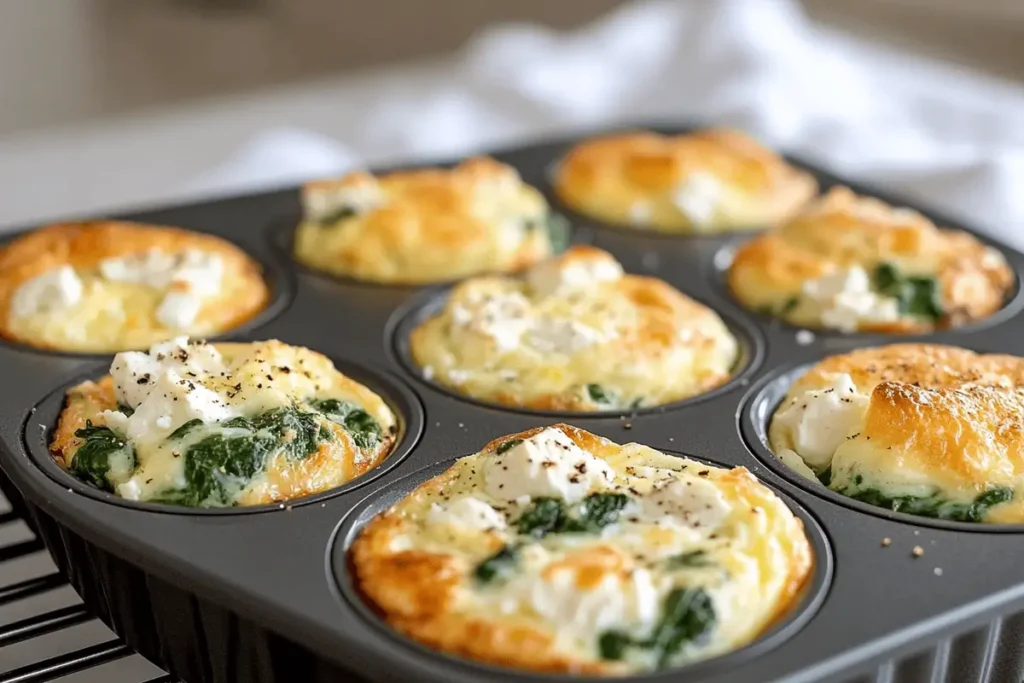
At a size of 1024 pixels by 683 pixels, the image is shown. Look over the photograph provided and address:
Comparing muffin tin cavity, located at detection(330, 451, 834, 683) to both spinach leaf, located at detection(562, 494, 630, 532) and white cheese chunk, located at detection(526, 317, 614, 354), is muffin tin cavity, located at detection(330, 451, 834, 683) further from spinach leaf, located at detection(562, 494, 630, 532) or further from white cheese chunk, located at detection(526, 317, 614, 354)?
white cheese chunk, located at detection(526, 317, 614, 354)

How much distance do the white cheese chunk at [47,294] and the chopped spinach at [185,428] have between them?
0.81 meters

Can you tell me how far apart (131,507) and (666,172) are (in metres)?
2.31

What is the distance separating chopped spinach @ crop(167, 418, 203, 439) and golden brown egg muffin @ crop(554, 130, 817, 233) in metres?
1.85

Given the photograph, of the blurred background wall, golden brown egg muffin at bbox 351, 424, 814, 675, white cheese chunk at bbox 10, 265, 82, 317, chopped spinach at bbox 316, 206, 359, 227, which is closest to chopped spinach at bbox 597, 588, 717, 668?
golden brown egg muffin at bbox 351, 424, 814, 675

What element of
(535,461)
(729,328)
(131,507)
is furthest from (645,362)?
(131,507)

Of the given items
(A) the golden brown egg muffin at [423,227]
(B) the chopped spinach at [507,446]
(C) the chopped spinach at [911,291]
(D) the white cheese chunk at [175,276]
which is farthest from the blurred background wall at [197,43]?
(B) the chopped spinach at [507,446]

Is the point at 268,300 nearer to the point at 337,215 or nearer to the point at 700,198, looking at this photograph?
the point at 337,215

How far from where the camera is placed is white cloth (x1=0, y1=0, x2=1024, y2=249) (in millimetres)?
5129

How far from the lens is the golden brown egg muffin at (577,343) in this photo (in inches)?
122

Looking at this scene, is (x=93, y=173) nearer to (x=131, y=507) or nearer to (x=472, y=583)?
(x=131, y=507)

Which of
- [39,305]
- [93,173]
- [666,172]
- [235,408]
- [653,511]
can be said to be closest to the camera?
[653,511]

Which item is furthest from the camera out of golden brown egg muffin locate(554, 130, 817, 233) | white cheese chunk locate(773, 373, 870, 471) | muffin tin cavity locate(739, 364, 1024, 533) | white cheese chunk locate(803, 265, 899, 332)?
golden brown egg muffin locate(554, 130, 817, 233)

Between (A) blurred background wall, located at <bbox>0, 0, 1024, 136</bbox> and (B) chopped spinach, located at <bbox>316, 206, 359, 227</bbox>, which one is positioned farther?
(A) blurred background wall, located at <bbox>0, 0, 1024, 136</bbox>

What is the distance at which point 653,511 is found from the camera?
95.7 inches
